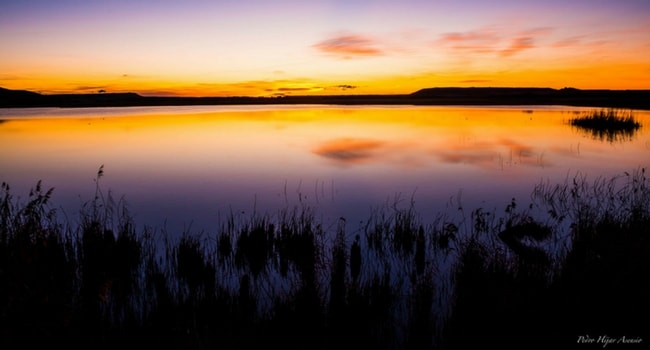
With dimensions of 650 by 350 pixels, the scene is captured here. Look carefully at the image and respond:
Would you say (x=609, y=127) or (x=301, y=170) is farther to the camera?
(x=609, y=127)

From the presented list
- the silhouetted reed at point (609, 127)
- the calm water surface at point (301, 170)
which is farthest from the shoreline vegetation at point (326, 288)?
the silhouetted reed at point (609, 127)

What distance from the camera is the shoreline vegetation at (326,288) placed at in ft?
14.5

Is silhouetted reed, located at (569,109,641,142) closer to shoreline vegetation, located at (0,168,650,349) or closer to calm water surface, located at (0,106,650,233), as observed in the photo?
calm water surface, located at (0,106,650,233)

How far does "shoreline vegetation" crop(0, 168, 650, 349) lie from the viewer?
175 inches

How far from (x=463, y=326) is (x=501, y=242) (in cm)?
374

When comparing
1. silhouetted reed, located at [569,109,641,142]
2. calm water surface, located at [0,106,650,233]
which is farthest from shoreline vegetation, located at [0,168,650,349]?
silhouetted reed, located at [569,109,641,142]

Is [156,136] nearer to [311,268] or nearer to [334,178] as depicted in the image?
[334,178]

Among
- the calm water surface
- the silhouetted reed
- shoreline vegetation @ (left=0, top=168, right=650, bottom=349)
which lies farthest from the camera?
the silhouetted reed

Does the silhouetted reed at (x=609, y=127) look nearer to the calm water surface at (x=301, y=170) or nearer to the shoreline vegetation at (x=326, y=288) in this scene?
the calm water surface at (x=301, y=170)

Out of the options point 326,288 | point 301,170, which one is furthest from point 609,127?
point 326,288

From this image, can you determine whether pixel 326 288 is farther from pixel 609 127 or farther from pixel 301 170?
pixel 609 127

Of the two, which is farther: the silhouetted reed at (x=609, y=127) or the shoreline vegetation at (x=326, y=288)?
the silhouetted reed at (x=609, y=127)

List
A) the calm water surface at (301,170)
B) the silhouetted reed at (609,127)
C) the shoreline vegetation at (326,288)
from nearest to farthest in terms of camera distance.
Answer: the shoreline vegetation at (326,288), the calm water surface at (301,170), the silhouetted reed at (609,127)

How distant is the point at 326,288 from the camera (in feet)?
19.9
